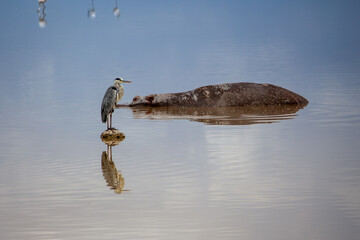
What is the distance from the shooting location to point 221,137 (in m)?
13.6

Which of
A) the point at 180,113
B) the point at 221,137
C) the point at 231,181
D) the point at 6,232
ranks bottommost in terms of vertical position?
the point at 6,232

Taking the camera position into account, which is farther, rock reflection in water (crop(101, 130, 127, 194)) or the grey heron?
the grey heron

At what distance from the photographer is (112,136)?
44.9 feet

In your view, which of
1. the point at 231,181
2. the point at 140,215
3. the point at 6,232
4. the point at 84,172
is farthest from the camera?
the point at 84,172

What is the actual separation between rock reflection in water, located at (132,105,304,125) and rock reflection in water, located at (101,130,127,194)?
11.7ft

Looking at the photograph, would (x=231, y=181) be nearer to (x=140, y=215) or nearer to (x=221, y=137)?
(x=140, y=215)

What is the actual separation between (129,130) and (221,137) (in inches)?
73.9

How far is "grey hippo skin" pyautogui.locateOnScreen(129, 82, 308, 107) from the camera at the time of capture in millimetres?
18016

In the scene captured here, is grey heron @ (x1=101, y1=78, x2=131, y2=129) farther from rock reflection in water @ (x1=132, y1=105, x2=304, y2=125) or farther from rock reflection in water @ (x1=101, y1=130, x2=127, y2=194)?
rock reflection in water @ (x1=132, y1=105, x2=304, y2=125)

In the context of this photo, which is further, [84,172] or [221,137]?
[221,137]

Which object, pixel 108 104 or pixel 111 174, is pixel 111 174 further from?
pixel 108 104

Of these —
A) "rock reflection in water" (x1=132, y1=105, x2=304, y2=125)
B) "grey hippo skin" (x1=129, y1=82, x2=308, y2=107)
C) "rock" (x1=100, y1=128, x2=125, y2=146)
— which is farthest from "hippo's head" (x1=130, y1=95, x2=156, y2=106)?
"rock" (x1=100, y1=128, x2=125, y2=146)

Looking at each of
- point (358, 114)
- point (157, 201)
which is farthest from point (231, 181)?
point (358, 114)

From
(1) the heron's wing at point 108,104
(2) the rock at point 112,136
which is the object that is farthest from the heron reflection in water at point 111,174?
(1) the heron's wing at point 108,104
